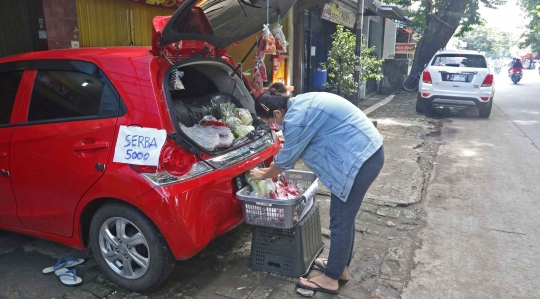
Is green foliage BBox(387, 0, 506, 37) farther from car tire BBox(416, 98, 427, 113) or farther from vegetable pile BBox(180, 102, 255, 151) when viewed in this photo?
vegetable pile BBox(180, 102, 255, 151)

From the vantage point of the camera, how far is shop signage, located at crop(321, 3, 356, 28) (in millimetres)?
10851

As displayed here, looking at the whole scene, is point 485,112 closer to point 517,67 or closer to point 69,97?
point 69,97

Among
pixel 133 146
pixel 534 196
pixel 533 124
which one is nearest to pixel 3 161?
pixel 133 146

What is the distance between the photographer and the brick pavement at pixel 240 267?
3.01 m

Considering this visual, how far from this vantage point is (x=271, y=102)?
9.19ft

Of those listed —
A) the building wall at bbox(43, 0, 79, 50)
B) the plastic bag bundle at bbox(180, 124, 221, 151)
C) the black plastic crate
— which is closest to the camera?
the plastic bag bundle at bbox(180, 124, 221, 151)

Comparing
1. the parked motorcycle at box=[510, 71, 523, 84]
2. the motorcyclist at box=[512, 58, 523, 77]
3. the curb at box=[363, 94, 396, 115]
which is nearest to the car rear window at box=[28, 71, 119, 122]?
the curb at box=[363, 94, 396, 115]

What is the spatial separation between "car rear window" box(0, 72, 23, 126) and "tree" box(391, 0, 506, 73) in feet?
56.7

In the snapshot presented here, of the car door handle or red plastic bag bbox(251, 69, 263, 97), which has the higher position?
red plastic bag bbox(251, 69, 263, 97)

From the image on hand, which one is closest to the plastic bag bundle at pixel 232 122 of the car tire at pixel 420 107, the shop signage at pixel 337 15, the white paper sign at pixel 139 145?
the white paper sign at pixel 139 145

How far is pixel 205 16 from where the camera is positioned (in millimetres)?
3080

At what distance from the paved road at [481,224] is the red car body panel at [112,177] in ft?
5.11

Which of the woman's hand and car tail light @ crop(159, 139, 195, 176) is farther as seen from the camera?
the woman's hand

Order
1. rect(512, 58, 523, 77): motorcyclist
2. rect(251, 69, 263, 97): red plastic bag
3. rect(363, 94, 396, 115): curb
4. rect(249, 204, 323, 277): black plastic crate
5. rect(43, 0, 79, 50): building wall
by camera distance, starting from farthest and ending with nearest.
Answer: rect(512, 58, 523, 77): motorcyclist < rect(363, 94, 396, 115): curb < rect(43, 0, 79, 50): building wall < rect(251, 69, 263, 97): red plastic bag < rect(249, 204, 323, 277): black plastic crate
